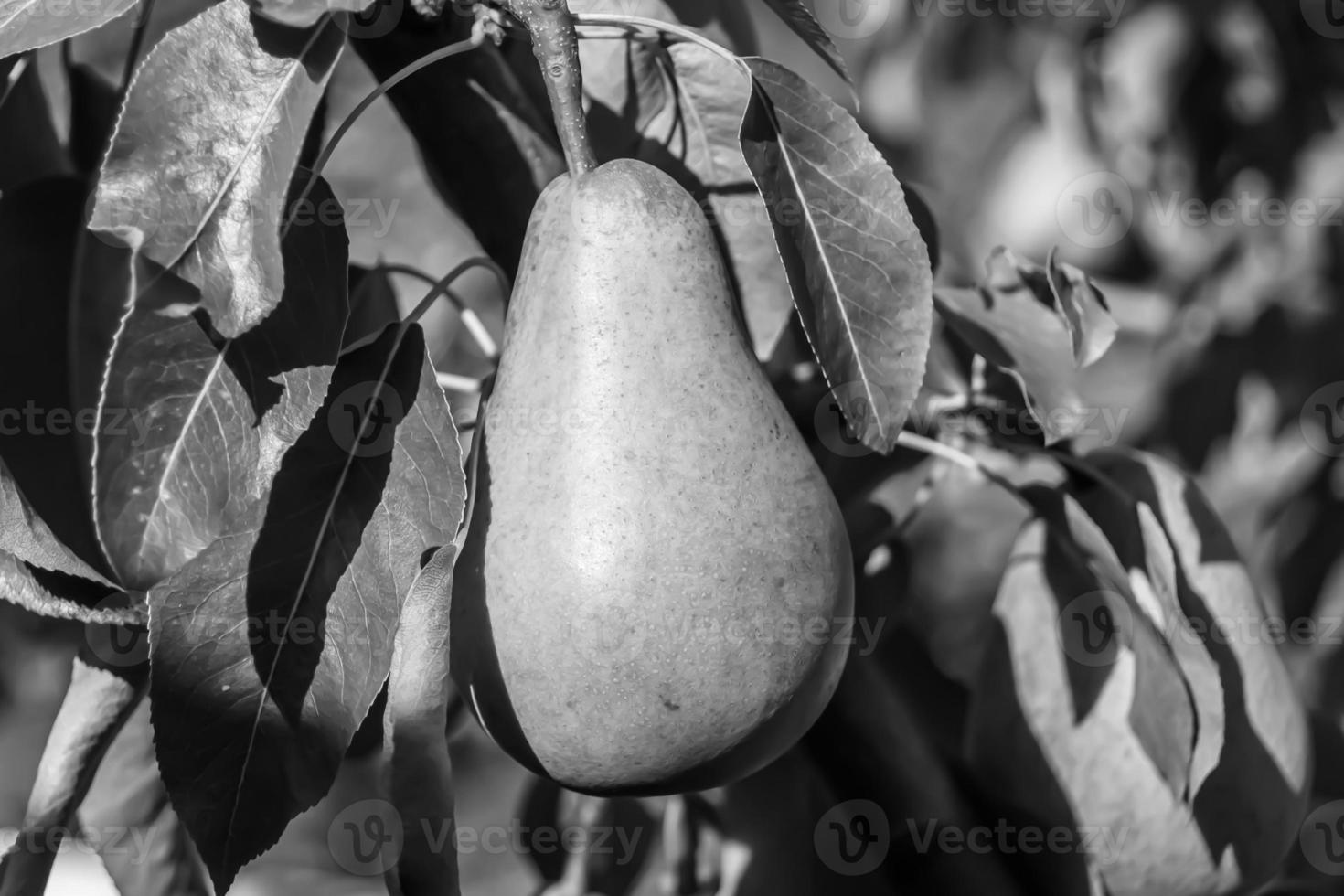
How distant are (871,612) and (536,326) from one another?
1.43ft

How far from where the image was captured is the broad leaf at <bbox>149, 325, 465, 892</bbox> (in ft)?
2.04

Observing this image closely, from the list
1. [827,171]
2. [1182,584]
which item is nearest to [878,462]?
[1182,584]

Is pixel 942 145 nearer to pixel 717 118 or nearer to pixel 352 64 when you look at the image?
pixel 352 64

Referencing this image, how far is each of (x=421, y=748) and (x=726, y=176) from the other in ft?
1.32

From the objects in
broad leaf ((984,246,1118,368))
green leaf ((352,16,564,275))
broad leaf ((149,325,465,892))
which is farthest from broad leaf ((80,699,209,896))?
broad leaf ((984,246,1118,368))

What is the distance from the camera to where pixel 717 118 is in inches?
32.0

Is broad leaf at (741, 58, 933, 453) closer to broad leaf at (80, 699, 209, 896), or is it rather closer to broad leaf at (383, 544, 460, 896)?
broad leaf at (383, 544, 460, 896)

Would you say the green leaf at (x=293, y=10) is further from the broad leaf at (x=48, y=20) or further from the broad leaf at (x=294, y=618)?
the broad leaf at (x=294, y=618)

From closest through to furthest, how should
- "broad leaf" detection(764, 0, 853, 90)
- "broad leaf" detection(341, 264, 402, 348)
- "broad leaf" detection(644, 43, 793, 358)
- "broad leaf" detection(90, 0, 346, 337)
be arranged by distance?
"broad leaf" detection(90, 0, 346, 337) < "broad leaf" detection(764, 0, 853, 90) < "broad leaf" detection(644, 43, 793, 358) < "broad leaf" detection(341, 264, 402, 348)

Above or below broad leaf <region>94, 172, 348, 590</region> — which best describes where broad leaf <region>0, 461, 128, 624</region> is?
below

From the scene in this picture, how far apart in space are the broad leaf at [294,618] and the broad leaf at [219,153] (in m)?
0.11

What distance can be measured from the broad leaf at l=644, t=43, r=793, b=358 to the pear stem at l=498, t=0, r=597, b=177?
0.16m

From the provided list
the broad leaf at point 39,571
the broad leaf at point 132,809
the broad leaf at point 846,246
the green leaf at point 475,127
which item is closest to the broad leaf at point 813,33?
the broad leaf at point 846,246

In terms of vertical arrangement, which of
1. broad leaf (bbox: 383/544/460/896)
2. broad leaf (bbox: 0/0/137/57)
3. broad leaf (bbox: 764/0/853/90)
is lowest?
broad leaf (bbox: 383/544/460/896)
